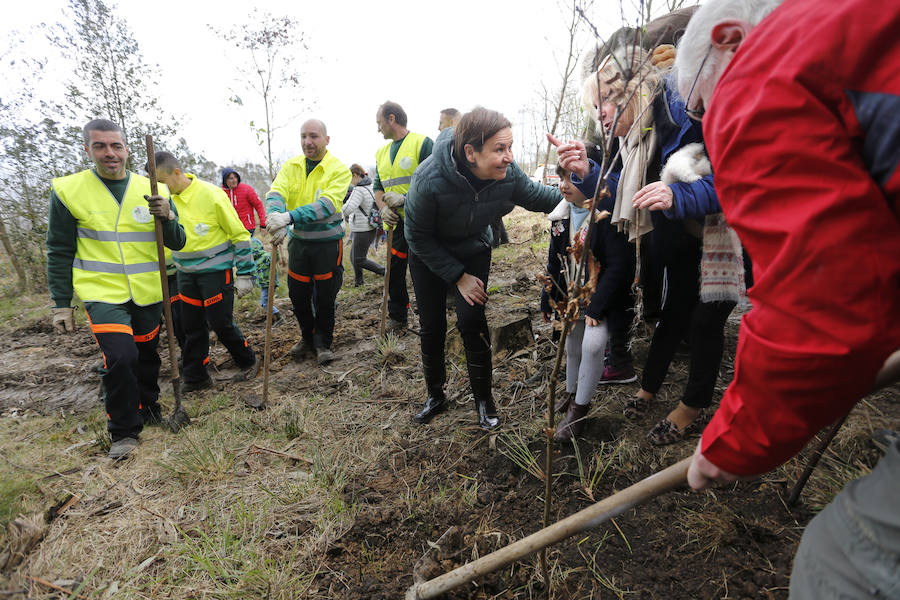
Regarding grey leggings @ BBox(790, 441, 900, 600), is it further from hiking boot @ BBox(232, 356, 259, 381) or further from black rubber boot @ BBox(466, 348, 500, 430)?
hiking boot @ BBox(232, 356, 259, 381)

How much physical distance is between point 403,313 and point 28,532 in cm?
353

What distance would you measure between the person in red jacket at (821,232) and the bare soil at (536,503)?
1071mm

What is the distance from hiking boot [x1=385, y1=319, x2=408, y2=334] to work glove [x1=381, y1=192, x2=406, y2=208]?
1.41 m

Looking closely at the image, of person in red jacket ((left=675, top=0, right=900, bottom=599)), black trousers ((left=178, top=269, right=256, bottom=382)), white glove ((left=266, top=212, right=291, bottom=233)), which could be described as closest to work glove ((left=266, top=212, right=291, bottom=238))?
white glove ((left=266, top=212, right=291, bottom=233))

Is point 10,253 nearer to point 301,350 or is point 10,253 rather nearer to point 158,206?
point 301,350

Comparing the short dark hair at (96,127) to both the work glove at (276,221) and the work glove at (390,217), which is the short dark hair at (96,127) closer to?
the work glove at (276,221)

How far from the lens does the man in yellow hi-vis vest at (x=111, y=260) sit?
9.66 ft

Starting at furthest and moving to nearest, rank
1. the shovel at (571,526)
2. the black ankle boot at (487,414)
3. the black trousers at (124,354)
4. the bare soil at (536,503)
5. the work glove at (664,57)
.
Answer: the black trousers at (124,354) < the black ankle boot at (487,414) < the work glove at (664,57) < the bare soil at (536,503) < the shovel at (571,526)

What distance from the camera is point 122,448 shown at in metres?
3.07

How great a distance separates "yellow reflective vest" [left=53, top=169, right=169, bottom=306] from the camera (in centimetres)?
297

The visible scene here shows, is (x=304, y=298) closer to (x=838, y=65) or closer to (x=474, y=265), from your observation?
(x=474, y=265)

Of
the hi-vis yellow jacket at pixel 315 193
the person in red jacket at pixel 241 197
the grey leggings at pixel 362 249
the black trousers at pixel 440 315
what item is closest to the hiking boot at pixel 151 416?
the hi-vis yellow jacket at pixel 315 193

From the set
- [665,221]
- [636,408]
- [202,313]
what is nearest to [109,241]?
[202,313]

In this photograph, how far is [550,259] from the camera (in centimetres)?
284
